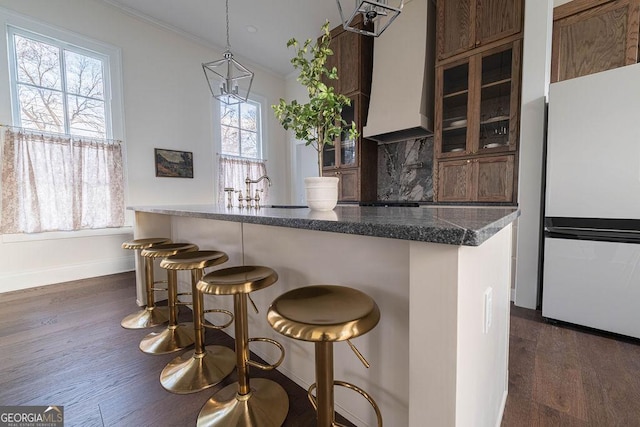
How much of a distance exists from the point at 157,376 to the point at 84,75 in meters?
3.85

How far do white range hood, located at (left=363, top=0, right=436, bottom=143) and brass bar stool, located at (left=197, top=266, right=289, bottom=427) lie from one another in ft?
8.53

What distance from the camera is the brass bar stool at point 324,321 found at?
690mm

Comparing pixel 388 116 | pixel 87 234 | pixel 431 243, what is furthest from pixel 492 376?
pixel 87 234

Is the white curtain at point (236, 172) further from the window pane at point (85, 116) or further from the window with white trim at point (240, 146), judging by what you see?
the window pane at point (85, 116)

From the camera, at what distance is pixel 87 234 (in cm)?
334

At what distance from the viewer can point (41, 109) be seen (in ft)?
10.00

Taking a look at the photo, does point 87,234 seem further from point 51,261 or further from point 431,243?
point 431,243

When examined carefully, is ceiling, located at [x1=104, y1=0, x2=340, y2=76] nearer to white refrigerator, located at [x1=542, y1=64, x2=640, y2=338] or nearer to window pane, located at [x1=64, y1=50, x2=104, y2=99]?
window pane, located at [x1=64, y1=50, x2=104, y2=99]

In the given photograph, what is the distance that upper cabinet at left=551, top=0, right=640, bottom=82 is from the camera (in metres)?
2.29

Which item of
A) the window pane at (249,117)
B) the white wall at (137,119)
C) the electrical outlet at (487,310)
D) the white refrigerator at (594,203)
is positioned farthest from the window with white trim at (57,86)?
the white refrigerator at (594,203)

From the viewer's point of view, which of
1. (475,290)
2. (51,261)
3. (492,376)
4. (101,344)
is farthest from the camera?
(51,261)

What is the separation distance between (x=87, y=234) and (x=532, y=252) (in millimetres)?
4947

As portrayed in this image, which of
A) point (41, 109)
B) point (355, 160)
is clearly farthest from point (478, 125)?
point (41, 109)

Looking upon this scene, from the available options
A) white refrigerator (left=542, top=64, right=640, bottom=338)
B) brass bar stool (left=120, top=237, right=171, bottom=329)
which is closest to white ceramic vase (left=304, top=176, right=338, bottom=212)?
brass bar stool (left=120, top=237, right=171, bottom=329)
